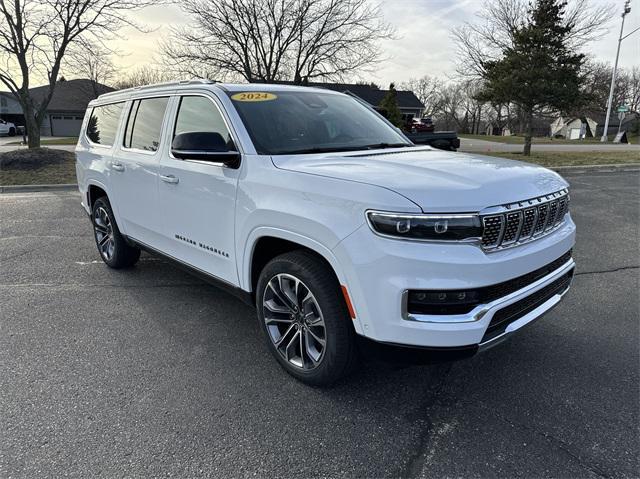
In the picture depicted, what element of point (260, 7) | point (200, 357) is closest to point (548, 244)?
point (200, 357)

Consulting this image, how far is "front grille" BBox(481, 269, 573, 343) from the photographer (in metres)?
2.37

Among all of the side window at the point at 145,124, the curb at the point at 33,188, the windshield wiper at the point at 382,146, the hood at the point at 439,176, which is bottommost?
the curb at the point at 33,188

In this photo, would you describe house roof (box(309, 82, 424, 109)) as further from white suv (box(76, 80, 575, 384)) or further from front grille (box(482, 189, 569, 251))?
front grille (box(482, 189, 569, 251))

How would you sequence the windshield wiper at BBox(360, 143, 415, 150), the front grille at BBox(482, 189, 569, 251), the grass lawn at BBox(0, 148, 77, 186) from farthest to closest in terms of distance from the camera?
the grass lawn at BBox(0, 148, 77, 186)
the windshield wiper at BBox(360, 143, 415, 150)
the front grille at BBox(482, 189, 569, 251)

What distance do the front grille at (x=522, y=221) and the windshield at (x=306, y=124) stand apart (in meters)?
1.35

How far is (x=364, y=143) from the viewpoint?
3.55m

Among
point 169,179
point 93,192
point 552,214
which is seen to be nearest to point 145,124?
point 169,179

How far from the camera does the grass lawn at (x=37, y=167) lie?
12031 millimetres

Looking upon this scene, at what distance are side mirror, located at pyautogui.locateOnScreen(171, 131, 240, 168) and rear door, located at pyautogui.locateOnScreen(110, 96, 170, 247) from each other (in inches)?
37.4

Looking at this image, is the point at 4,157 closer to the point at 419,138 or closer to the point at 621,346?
the point at 419,138

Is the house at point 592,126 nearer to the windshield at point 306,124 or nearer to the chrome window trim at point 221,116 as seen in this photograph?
the windshield at point 306,124

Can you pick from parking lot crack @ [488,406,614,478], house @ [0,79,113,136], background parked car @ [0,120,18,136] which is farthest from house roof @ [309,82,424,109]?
parking lot crack @ [488,406,614,478]

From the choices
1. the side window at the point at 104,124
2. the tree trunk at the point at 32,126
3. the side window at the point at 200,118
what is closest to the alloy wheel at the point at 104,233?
the side window at the point at 104,124

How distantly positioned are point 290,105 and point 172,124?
103cm
